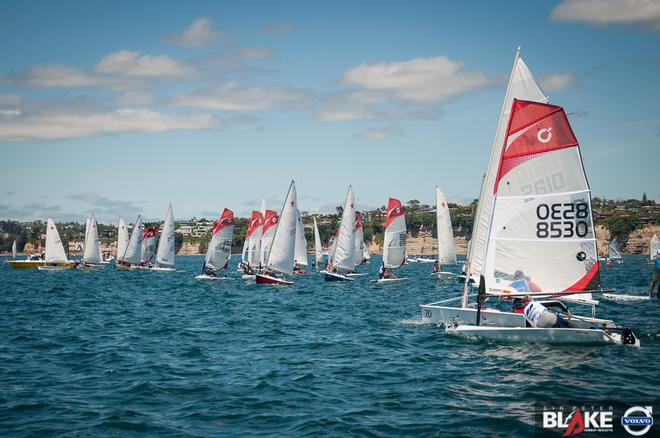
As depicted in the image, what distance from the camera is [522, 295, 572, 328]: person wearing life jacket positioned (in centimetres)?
2028

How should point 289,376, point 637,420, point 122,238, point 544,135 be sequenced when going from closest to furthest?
point 637,420, point 289,376, point 544,135, point 122,238

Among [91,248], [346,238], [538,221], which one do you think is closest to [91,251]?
[91,248]

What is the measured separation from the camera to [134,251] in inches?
3381

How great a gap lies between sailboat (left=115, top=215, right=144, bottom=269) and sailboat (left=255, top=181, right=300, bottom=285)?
3392 cm

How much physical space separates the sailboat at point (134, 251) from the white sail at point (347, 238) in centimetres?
3239

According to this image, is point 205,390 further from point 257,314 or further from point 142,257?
point 142,257

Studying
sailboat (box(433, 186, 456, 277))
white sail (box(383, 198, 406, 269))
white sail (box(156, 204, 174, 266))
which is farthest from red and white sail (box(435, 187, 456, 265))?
white sail (box(156, 204, 174, 266))

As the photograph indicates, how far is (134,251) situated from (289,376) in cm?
7360

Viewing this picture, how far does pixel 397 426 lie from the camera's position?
12438 mm

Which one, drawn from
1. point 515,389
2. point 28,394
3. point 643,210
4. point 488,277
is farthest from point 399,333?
point 643,210

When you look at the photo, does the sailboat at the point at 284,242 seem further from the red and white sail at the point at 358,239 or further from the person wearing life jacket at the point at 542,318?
the person wearing life jacket at the point at 542,318

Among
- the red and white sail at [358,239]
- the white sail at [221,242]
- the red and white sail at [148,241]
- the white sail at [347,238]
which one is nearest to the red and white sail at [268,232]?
the white sail at [221,242]

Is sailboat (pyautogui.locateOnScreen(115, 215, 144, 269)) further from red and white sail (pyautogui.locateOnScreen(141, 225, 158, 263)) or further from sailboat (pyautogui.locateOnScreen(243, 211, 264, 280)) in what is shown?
sailboat (pyautogui.locateOnScreen(243, 211, 264, 280))

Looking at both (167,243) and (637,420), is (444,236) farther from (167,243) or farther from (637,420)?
(637,420)
